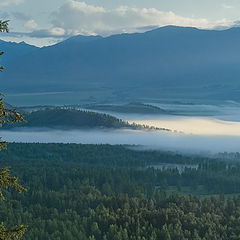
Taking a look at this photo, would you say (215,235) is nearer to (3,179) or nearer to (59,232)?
(59,232)

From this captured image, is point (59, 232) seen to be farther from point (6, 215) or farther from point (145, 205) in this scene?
point (145, 205)

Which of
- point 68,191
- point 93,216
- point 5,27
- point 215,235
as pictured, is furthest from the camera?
point 68,191

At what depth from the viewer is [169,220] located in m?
133

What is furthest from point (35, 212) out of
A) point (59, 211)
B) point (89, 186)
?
point (89, 186)

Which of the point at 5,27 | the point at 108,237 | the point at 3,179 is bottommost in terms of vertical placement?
the point at 108,237

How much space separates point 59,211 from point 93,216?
20639 mm

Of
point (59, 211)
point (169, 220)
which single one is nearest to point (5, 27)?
point (169, 220)

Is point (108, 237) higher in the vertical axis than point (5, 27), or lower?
lower

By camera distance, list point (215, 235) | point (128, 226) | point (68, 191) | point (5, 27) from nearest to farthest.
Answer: point (5, 27)
point (215, 235)
point (128, 226)
point (68, 191)

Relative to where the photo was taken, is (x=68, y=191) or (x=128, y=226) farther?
(x=68, y=191)

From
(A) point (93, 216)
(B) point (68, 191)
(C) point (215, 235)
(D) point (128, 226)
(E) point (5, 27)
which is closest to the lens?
(E) point (5, 27)

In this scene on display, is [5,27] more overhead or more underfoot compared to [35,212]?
more overhead

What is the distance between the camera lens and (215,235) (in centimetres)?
11900

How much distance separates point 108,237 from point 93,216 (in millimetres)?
15493
